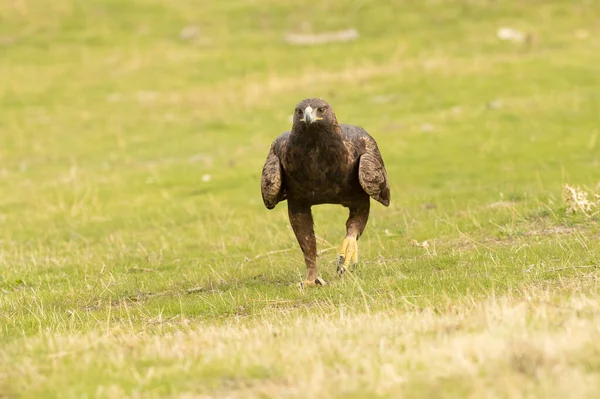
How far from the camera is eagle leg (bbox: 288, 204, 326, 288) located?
38.3 feet

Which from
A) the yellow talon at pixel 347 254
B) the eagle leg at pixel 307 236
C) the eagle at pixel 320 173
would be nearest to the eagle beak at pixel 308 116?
the eagle at pixel 320 173

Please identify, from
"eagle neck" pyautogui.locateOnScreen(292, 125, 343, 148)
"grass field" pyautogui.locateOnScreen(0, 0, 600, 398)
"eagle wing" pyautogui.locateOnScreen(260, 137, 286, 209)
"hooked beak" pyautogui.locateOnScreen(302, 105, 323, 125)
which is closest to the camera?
"grass field" pyautogui.locateOnScreen(0, 0, 600, 398)

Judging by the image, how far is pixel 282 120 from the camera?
2861cm

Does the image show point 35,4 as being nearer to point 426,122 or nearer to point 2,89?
point 2,89

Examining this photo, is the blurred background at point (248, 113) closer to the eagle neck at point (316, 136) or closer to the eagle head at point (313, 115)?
the eagle neck at point (316, 136)

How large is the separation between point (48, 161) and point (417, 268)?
1706 centimetres

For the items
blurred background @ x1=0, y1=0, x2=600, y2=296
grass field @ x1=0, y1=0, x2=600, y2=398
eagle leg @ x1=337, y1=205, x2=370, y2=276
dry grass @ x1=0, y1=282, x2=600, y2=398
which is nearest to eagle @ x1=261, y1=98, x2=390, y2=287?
eagle leg @ x1=337, y1=205, x2=370, y2=276

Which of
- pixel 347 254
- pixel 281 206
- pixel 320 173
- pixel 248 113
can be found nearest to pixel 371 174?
pixel 320 173

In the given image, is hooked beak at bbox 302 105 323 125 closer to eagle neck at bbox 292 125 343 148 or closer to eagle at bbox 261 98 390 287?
eagle at bbox 261 98 390 287

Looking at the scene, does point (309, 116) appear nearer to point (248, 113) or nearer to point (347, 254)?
point (347, 254)

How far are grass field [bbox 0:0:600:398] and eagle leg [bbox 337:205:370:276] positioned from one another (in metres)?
0.23

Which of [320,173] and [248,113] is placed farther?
[248,113]

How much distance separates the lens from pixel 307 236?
38.4ft

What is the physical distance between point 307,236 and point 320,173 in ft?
3.79
